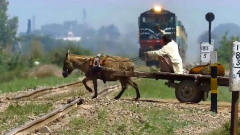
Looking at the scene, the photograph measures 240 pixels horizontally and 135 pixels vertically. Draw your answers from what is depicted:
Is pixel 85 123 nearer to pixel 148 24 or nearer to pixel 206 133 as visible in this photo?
pixel 206 133

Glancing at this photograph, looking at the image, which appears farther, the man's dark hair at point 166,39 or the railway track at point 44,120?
the man's dark hair at point 166,39

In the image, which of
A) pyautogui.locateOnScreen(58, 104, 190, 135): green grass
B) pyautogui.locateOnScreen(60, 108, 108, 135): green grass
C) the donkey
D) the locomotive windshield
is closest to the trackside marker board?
pyautogui.locateOnScreen(58, 104, 190, 135): green grass

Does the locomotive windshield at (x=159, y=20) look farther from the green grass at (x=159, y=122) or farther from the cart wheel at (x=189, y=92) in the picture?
the green grass at (x=159, y=122)

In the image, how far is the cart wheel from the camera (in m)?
17.8

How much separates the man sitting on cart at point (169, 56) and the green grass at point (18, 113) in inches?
149

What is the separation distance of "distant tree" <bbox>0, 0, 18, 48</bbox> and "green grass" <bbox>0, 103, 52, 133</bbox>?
123947mm

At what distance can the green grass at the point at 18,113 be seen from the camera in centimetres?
1339

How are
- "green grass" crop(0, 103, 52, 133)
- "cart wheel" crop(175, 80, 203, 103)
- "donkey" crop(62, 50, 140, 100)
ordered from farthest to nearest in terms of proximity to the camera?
"donkey" crop(62, 50, 140, 100), "cart wheel" crop(175, 80, 203, 103), "green grass" crop(0, 103, 52, 133)

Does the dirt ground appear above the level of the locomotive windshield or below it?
below

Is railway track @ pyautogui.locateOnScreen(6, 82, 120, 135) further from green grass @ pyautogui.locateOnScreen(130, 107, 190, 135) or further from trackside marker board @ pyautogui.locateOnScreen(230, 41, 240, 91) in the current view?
trackside marker board @ pyautogui.locateOnScreen(230, 41, 240, 91)

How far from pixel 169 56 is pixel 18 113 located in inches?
204

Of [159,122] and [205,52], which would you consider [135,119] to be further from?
[205,52]

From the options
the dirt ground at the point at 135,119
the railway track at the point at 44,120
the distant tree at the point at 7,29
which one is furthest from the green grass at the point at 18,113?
the distant tree at the point at 7,29

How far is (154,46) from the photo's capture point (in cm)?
4525
